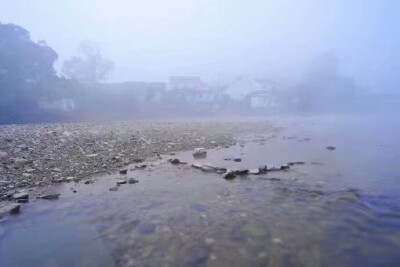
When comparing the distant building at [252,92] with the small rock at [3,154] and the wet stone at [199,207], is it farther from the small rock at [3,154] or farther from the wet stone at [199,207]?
the wet stone at [199,207]

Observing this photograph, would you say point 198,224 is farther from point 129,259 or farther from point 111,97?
point 111,97

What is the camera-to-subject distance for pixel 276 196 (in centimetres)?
615

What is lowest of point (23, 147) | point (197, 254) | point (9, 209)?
point (197, 254)

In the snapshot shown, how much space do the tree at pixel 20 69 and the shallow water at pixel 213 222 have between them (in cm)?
3004

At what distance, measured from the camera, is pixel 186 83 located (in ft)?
144

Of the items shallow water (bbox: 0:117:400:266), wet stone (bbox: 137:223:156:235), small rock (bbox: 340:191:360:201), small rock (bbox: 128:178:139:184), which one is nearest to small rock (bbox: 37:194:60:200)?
shallow water (bbox: 0:117:400:266)

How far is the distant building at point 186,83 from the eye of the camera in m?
42.2

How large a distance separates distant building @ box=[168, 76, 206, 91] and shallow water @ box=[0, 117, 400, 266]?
115ft

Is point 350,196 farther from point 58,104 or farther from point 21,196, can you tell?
point 58,104

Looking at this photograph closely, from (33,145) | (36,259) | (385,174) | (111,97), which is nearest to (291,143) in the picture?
(385,174)

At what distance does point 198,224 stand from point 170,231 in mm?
520

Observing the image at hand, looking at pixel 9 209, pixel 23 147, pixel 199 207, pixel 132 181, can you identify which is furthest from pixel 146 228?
pixel 23 147

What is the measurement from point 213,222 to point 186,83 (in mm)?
40250

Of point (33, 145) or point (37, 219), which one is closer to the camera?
point (37, 219)
